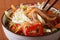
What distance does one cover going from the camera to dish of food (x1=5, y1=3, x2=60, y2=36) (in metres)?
0.69

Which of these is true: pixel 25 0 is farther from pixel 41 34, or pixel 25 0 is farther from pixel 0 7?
pixel 41 34

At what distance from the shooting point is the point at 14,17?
790 millimetres

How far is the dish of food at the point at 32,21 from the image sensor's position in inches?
27.3

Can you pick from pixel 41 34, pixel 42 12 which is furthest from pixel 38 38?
Answer: pixel 42 12

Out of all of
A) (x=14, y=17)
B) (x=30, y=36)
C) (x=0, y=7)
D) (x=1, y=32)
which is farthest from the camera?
(x=0, y=7)

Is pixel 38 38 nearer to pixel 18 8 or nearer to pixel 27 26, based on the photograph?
pixel 27 26

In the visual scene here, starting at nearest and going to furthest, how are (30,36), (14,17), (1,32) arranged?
(30,36) < (14,17) < (1,32)

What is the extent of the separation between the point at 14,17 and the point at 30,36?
0.51ft

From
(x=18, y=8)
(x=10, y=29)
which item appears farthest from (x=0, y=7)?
(x=10, y=29)

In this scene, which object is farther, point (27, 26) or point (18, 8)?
point (18, 8)

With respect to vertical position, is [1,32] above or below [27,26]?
Result: below

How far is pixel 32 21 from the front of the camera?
2.42ft

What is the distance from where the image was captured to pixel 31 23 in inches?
28.4

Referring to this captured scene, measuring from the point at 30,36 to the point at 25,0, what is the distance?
0.53 metres
